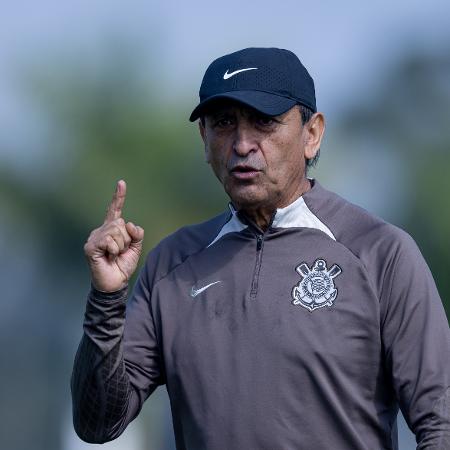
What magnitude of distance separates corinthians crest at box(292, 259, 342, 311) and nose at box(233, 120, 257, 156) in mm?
429

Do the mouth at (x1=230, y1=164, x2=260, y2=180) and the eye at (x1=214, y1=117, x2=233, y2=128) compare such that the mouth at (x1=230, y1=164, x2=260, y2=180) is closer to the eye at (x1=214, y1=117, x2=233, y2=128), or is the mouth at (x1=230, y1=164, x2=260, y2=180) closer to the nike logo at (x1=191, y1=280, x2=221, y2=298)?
the eye at (x1=214, y1=117, x2=233, y2=128)

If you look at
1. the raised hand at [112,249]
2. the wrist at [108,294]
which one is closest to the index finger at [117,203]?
the raised hand at [112,249]

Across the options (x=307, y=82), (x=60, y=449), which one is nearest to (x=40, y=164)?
(x=60, y=449)

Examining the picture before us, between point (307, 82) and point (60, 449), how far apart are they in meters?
12.3

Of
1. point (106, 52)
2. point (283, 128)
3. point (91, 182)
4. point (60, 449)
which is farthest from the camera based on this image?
point (106, 52)

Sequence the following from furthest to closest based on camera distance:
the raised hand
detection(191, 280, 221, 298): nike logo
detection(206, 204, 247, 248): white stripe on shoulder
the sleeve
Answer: detection(206, 204, 247, 248): white stripe on shoulder, detection(191, 280, 221, 298): nike logo, the raised hand, the sleeve

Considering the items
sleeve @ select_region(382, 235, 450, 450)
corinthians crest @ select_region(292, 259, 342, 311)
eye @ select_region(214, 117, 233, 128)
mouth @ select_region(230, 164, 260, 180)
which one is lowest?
sleeve @ select_region(382, 235, 450, 450)

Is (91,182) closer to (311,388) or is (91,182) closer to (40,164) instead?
(40,164)

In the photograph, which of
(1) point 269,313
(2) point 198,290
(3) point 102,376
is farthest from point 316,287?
(3) point 102,376

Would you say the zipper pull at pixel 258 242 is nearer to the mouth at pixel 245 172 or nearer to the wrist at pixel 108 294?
the mouth at pixel 245 172

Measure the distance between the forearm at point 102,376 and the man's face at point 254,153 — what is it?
1.76 feet

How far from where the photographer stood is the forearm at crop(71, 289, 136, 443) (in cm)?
479

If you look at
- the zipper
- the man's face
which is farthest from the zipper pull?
the man's face

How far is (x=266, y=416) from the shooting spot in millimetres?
4672
